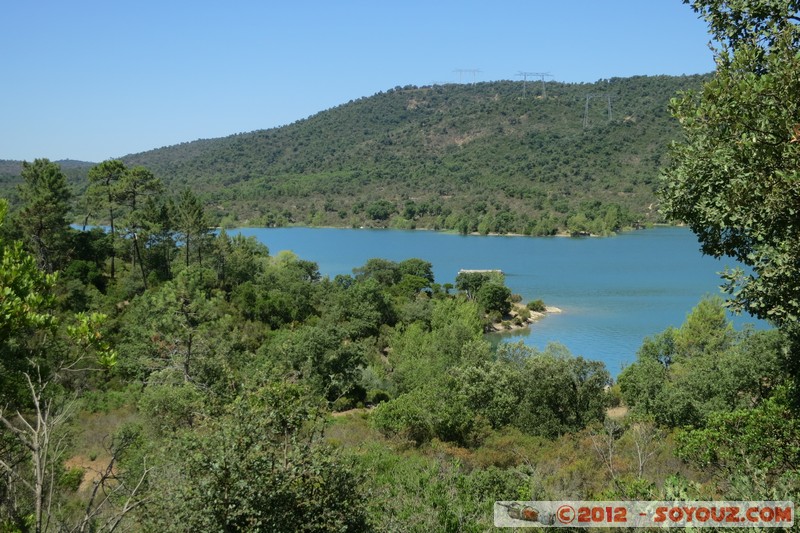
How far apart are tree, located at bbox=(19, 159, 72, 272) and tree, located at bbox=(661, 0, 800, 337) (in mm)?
21297

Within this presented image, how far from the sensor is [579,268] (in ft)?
201

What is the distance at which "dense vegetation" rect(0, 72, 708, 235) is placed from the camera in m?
101

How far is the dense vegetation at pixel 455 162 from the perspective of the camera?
3979 inches

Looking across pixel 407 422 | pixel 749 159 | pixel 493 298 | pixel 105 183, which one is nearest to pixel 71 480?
pixel 407 422

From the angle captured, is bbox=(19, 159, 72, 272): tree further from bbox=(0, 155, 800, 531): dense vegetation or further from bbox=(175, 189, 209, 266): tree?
bbox=(175, 189, 209, 266): tree

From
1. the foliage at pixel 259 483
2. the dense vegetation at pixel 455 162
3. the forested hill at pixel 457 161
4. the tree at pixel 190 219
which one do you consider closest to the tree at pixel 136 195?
the tree at pixel 190 219

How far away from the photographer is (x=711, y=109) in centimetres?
448

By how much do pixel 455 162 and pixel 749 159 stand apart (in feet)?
426

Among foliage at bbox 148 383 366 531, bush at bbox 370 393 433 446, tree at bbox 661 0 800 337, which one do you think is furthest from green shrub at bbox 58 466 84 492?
tree at bbox 661 0 800 337

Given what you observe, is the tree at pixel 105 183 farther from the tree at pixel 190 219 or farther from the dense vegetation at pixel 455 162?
the dense vegetation at pixel 455 162

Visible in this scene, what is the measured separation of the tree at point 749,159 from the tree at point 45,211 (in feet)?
69.9

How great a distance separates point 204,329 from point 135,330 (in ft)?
14.6

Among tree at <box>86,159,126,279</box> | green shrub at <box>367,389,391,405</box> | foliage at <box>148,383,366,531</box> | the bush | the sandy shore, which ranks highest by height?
tree at <box>86,159,126,279</box>

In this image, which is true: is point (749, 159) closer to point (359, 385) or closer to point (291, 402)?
point (291, 402)
